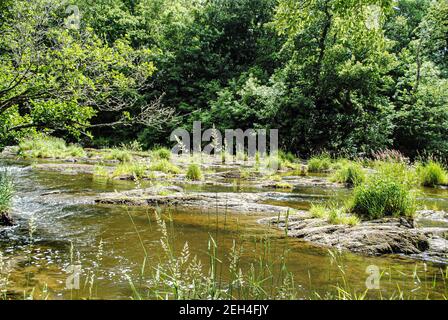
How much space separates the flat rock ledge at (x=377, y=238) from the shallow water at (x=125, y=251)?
257 millimetres

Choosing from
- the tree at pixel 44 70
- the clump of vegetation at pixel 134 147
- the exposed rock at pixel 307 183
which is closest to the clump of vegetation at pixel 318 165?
the exposed rock at pixel 307 183

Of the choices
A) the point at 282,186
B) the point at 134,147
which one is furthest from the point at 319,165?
the point at 134,147

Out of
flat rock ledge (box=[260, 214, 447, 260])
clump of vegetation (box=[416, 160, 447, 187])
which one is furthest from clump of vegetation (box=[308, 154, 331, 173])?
flat rock ledge (box=[260, 214, 447, 260])

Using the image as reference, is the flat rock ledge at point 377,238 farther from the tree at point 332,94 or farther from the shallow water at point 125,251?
the tree at point 332,94

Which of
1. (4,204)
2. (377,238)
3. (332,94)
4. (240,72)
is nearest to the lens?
(377,238)

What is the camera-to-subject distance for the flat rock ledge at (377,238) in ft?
16.8

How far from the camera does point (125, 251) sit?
16.1 ft

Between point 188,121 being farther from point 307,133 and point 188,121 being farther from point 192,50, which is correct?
point 307,133

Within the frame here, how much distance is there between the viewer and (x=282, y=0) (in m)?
8.61

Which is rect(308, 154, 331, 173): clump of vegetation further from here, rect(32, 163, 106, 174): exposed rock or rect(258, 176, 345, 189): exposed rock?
rect(32, 163, 106, 174): exposed rock

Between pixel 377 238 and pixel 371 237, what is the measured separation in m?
0.08

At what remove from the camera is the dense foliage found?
6.60 metres

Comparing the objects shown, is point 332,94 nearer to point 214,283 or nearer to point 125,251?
point 125,251
